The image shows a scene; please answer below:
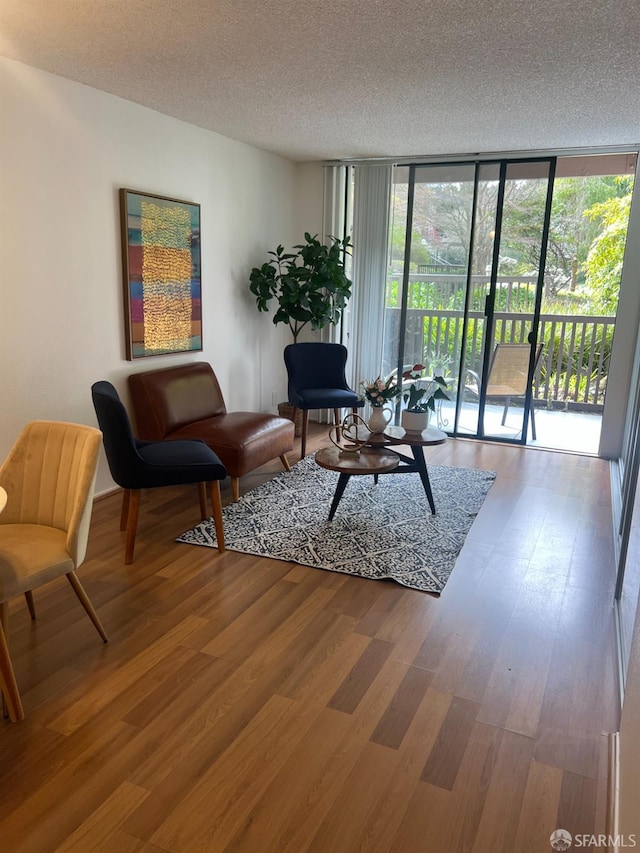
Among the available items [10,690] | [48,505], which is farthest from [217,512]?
[10,690]

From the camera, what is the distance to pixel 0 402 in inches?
128

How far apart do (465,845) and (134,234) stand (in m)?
3.67

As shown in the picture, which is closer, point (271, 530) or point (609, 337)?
point (271, 530)

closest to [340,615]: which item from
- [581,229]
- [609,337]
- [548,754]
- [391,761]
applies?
[391,761]

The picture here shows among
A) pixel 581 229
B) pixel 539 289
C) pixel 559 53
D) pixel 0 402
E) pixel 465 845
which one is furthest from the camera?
pixel 581 229

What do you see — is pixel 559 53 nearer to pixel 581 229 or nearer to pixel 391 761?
pixel 391 761

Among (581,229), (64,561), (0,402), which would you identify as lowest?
(64,561)

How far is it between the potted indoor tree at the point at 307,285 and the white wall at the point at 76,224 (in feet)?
1.30

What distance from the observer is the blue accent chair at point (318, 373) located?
201 inches

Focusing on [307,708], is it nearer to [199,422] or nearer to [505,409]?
[199,422]

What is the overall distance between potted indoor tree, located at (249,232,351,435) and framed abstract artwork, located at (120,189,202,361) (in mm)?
736

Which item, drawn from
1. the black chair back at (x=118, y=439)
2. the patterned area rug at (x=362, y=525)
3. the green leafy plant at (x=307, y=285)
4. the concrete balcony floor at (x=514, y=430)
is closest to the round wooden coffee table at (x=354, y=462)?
the patterned area rug at (x=362, y=525)

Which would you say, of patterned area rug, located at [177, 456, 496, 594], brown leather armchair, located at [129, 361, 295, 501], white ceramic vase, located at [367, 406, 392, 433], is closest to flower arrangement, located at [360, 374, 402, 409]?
white ceramic vase, located at [367, 406, 392, 433]

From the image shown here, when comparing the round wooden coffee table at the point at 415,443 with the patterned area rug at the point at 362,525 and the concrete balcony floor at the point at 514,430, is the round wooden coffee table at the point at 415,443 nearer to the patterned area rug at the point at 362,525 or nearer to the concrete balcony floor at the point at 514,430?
the patterned area rug at the point at 362,525
